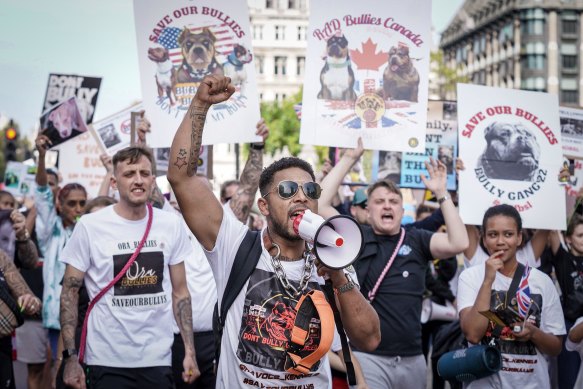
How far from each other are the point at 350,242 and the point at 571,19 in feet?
287

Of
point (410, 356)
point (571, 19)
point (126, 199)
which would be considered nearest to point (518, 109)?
point (410, 356)

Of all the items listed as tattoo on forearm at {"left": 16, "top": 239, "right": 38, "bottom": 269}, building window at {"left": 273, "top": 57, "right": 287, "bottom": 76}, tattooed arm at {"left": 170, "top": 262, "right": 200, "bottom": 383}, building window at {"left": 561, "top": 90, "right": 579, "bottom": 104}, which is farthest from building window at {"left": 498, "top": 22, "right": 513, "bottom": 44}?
tattooed arm at {"left": 170, "top": 262, "right": 200, "bottom": 383}

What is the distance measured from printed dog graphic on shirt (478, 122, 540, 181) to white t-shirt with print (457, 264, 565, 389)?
150 cm

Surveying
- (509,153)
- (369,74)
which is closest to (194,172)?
(369,74)

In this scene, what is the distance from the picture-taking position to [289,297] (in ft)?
12.5

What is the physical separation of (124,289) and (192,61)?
2053 mm

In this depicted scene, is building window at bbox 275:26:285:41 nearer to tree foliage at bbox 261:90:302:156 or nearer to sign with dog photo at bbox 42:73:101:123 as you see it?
tree foliage at bbox 261:90:302:156

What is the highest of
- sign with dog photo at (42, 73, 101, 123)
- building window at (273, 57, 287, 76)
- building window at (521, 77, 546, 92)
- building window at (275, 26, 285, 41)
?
building window at (275, 26, 285, 41)

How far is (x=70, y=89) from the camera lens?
33.1 feet

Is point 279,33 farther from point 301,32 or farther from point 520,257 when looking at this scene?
point 520,257

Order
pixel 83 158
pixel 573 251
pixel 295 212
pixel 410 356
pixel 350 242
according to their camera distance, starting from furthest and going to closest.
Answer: pixel 83 158 → pixel 573 251 → pixel 410 356 → pixel 295 212 → pixel 350 242

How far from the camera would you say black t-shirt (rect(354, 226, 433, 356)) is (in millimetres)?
6016

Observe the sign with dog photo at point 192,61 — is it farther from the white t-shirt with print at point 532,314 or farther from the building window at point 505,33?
the building window at point 505,33

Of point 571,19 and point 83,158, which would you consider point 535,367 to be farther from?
point 571,19
